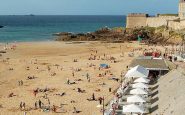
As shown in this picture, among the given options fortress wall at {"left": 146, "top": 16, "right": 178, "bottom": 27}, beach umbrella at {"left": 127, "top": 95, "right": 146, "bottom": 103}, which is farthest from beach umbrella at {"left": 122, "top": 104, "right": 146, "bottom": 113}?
fortress wall at {"left": 146, "top": 16, "right": 178, "bottom": 27}

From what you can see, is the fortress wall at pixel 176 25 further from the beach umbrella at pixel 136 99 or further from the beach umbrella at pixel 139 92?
the beach umbrella at pixel 136 99

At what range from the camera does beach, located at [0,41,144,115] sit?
27984mm

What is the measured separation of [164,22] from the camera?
76688 mm

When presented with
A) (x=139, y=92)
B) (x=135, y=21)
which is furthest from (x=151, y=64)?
(x=135, y=21)

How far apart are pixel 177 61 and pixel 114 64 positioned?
8294 millimetres

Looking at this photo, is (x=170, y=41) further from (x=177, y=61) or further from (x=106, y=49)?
(x=177, y=61)

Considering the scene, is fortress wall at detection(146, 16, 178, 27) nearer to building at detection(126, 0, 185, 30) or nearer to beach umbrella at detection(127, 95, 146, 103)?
building at detection(126, 0, 185, 30)

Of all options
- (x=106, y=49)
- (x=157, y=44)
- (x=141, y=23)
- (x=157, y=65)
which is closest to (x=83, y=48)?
(x=106, y=49)

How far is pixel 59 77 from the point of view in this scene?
38469 mm

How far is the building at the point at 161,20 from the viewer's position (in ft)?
226

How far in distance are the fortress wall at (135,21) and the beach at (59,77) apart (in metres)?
24.0

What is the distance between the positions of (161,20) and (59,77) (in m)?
43.3

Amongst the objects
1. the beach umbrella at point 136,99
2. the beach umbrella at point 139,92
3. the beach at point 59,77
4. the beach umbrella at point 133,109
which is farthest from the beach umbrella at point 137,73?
the beach umbrella at point 133,109
